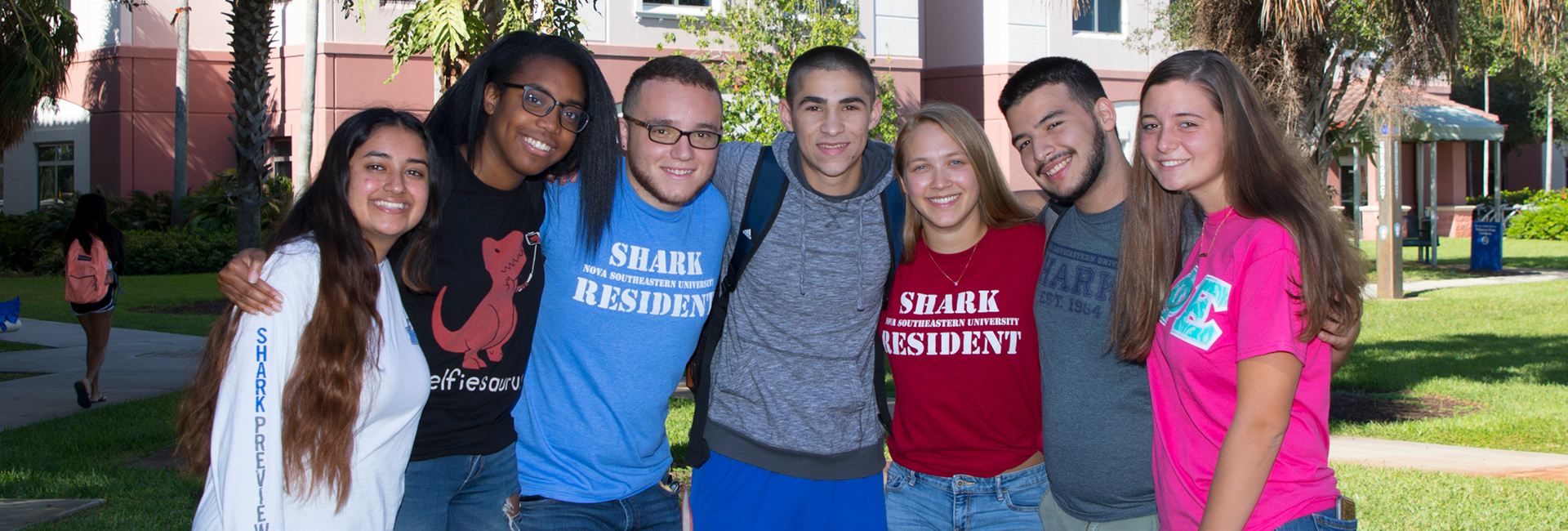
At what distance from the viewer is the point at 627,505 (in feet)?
10.4

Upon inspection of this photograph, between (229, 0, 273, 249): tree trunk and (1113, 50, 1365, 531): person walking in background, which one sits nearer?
(1113, 50, 1365, 531): person walking in background

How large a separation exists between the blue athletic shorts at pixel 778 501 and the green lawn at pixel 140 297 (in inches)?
427

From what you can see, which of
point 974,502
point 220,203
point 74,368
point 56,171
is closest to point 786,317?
point 974,502

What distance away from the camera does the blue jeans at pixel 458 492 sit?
111 inches

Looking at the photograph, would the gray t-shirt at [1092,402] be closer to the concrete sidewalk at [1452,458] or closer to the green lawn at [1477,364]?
the concrete sidewalk at [1452,458]

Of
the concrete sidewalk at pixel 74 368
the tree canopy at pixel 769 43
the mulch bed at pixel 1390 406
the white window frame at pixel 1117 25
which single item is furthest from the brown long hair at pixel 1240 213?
the white window frame at pixel 1117 25

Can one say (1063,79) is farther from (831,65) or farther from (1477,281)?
(1477,281)

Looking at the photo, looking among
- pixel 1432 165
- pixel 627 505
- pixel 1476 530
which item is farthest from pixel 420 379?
pixel 1432 165

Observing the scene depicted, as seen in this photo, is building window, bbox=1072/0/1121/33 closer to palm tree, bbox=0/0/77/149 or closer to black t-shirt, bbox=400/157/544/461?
palm tree, bbox=0/0/77/149

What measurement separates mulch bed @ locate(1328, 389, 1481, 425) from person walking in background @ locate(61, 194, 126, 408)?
961cm

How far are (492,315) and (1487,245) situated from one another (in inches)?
889

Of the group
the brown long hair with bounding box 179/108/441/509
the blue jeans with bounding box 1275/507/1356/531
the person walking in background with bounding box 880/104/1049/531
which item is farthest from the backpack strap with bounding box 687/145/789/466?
the blue jeans with bounding box 1275/507/1356/531

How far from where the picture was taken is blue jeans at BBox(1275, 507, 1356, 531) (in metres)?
2.42

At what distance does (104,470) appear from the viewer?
6.54 meters
